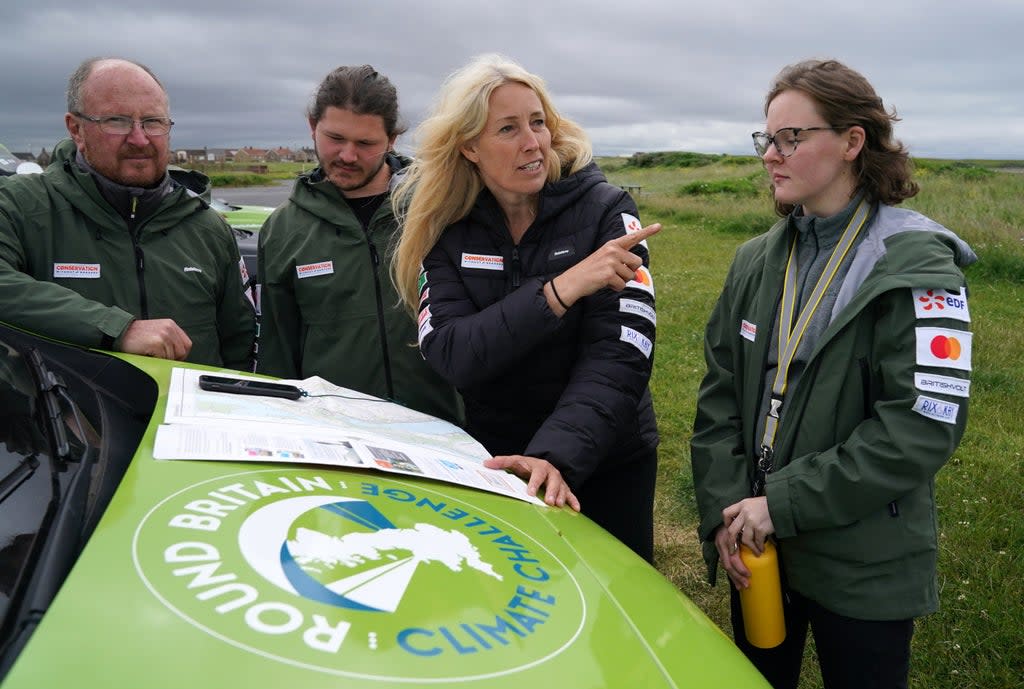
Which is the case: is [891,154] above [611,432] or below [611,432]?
above

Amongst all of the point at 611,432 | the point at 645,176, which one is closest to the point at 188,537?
the point at 611,432

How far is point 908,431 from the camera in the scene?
181cm

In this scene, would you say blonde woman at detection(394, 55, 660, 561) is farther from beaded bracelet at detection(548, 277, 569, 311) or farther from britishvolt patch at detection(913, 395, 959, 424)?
A: britishvolt patch at detection(913, 395, 959, 424)

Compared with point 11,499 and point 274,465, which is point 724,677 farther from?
point 11,499

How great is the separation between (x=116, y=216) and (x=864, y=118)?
2.41 meters

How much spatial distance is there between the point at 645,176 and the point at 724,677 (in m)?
48.8

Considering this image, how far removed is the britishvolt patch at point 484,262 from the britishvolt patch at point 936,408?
3.66ft

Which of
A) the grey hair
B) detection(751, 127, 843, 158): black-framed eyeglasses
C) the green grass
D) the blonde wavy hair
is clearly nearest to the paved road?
the green grass

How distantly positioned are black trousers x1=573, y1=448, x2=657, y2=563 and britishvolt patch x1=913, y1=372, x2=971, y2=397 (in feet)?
2.75

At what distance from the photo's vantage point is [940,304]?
5.86ft

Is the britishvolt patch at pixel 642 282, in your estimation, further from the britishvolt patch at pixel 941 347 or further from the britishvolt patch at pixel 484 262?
the britishvolt patch at pixel 941 347

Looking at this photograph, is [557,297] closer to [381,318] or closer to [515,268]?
[515,268]

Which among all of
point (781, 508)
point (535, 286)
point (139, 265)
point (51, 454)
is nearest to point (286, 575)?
point (51, 454)

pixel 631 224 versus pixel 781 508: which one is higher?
pixel 631 224
